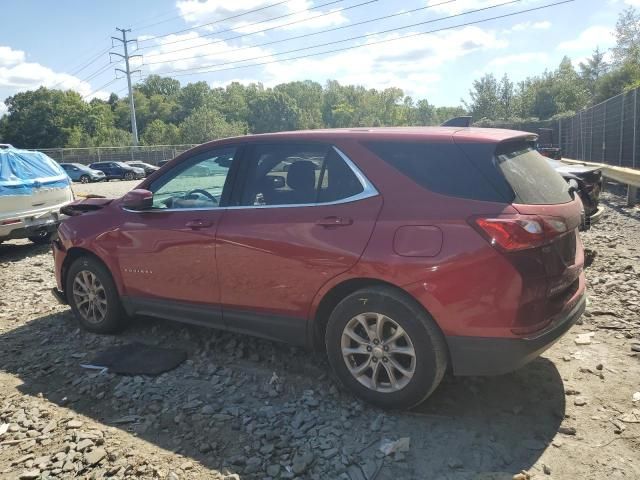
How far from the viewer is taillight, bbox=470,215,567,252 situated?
115 inches

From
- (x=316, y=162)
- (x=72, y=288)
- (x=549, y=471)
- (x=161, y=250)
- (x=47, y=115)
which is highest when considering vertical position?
(x=47, y=115)

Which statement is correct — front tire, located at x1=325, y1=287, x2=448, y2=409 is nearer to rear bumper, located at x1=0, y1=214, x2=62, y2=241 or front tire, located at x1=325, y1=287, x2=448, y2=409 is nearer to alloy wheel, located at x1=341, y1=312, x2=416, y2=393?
alloy wheel, located at x1=341, y1=312, x2=416, y2=393

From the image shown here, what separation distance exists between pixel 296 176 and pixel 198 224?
892mm

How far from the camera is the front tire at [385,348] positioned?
312 centimetres

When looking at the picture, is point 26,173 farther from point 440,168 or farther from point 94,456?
point 440,168

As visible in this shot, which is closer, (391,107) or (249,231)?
(249,231)

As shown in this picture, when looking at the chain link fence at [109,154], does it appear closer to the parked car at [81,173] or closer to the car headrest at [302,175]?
the parked car at [81,173]

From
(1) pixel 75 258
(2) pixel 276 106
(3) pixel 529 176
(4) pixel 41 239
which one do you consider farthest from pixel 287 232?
(2) pixel 276 106

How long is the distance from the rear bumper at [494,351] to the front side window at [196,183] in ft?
6.87

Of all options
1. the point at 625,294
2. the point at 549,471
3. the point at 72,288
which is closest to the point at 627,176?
A: the point at 625,294

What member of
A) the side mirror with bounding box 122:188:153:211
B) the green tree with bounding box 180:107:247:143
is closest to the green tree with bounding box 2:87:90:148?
the green tree with bounding box 180:107:247:143

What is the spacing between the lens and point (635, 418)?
3.20m

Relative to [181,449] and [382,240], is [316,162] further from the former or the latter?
[181,449]

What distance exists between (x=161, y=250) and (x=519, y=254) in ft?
9.02
